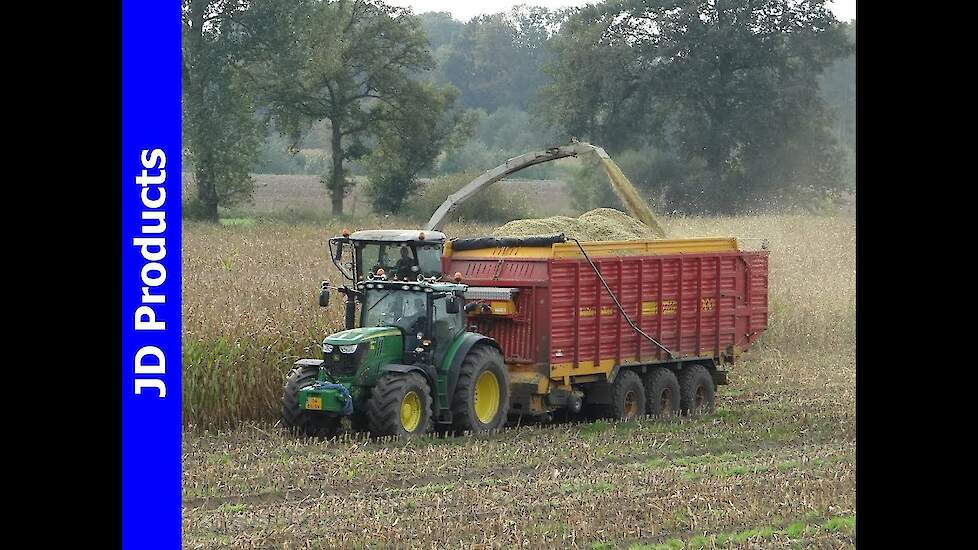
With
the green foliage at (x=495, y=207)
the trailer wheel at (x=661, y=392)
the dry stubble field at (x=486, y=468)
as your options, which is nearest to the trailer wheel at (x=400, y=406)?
the dry stubble field at (x=486, y=468)

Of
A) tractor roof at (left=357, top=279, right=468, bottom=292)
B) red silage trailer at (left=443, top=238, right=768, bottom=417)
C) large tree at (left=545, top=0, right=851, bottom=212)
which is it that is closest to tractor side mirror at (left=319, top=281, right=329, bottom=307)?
tractor roof at (left=357, top=279, right=468, bottom=292)

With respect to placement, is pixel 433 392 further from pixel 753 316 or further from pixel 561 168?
pixel 561 168

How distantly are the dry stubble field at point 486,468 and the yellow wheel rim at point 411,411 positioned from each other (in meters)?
0.30

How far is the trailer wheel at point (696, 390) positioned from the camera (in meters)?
15.3

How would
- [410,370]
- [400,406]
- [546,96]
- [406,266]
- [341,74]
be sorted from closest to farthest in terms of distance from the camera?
[400,406], [410,370], [406,266], [546,96], [341,74]

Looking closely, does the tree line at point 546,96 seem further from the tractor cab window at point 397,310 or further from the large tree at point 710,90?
the tractor cab window at point 397,310

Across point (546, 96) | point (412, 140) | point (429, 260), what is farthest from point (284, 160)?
point (429, 260)

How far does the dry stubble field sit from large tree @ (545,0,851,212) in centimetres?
1266

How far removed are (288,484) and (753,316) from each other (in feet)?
25.7

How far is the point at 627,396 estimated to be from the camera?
14625 millimetres

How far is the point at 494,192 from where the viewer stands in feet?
79.8

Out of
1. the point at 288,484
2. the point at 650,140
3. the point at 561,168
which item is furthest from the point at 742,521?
the point at 650,140

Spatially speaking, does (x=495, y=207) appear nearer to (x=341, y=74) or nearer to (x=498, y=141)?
(x=498, y=141)

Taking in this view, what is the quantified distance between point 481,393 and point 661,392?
269cm
